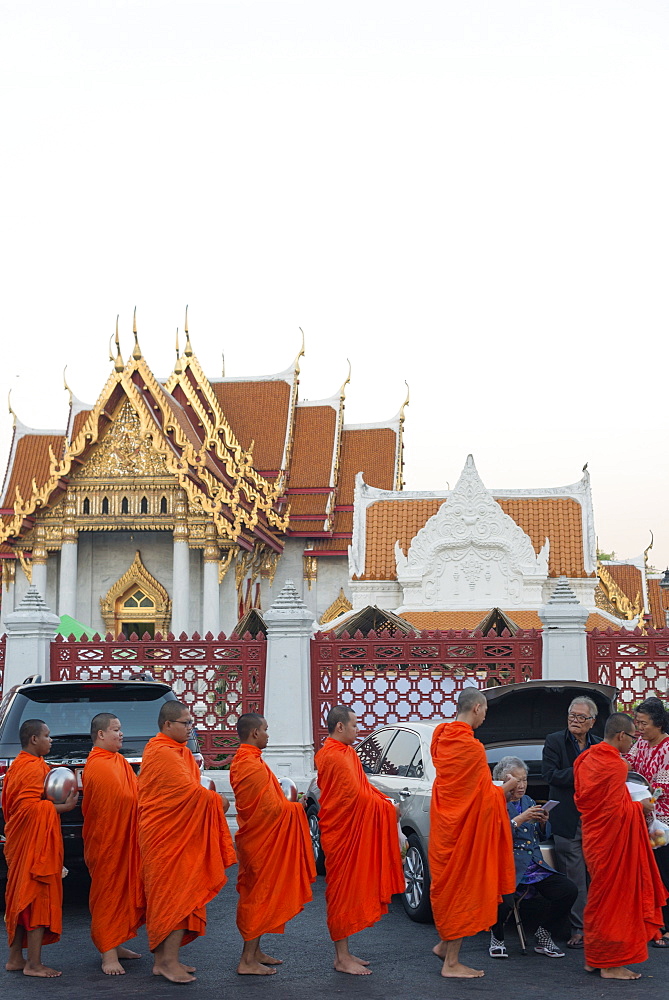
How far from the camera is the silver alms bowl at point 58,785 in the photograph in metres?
5.05

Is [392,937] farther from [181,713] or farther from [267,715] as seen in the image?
[267,715]

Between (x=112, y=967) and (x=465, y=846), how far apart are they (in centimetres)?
170

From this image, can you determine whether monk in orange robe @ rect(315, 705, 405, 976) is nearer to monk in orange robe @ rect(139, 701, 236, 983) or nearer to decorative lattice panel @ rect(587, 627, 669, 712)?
monk in orange robe @ rect(139, 701, 236, 983)

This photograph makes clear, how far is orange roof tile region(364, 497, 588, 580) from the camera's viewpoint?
2116 cm

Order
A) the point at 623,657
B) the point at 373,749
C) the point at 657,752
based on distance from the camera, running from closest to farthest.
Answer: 1. the point at 657,752
2. the point at 373,749
3. the point at 623,657

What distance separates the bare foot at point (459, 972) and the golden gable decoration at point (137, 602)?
20776 mm

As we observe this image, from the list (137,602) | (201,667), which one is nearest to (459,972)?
(201,667)

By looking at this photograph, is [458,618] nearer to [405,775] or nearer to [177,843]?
[405,775]

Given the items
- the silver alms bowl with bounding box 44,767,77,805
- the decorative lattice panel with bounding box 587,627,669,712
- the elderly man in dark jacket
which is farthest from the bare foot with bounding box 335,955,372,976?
the decorative lattice panel with bounding box 587,627,669,712

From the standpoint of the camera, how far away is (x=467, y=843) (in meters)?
4.85

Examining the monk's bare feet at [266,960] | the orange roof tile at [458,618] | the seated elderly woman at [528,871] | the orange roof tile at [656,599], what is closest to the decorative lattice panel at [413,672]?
the seated elderly woman at [528,871]

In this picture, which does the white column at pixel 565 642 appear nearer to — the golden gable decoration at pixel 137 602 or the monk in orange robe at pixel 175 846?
the monk in orange robe at pixel 175 846

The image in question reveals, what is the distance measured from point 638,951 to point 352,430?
26096 millimetres

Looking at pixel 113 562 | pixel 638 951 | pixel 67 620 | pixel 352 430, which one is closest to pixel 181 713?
pixel 638 951
